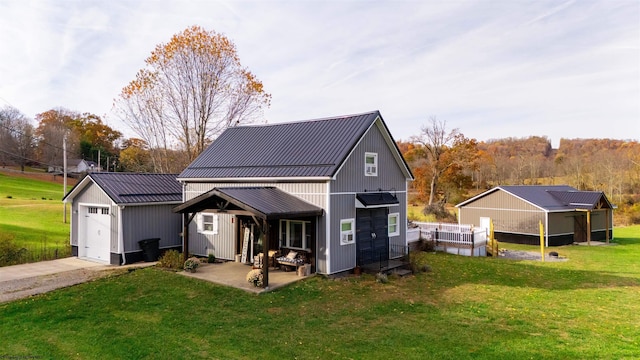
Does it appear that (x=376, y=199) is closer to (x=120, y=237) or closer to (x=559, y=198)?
(x=120, y=237)

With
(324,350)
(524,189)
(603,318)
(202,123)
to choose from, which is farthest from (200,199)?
(524,189)

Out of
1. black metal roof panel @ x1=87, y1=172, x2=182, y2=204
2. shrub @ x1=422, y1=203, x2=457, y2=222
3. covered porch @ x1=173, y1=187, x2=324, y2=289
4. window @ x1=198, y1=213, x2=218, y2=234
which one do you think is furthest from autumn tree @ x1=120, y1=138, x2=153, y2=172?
shrub @ x1=422, y1=203, x2=457, y2=222

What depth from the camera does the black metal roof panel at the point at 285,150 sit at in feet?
47.2

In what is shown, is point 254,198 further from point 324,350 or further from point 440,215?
point 440,215

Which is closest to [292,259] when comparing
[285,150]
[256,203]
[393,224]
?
[256,203]

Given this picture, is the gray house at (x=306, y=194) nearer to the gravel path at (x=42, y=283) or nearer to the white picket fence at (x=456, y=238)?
Answer: the gravel path at (x=42, y=283)

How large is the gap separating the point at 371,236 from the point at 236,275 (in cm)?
547

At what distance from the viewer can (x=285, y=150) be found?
16.0 metres

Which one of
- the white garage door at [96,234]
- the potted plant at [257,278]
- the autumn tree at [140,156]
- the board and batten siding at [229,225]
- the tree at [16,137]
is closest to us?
the potted plant at [257,278]

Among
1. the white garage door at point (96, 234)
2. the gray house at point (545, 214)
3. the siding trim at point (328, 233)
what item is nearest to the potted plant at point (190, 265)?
the white garage door at point (96, 234)

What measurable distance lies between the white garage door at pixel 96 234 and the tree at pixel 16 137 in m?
47.9

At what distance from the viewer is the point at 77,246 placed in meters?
17.3

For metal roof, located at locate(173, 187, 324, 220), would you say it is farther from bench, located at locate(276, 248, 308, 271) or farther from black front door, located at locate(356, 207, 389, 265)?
black front door, located at locate(356, 207, 389, 265)

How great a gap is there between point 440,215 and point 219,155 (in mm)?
27864
